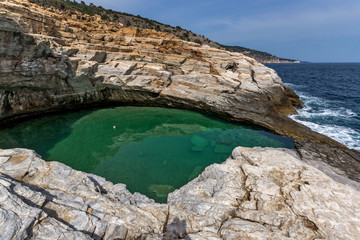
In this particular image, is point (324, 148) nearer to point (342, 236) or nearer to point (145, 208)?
point (342, 236)

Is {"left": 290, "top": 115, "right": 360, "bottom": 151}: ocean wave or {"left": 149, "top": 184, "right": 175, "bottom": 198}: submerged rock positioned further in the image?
{"left": 290, "top": 115, "right": 360, "bottom": 151}: ocean wave

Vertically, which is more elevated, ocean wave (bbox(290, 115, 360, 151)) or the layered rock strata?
the layered rock strata

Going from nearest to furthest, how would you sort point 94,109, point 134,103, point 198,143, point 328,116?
point 198,143, point 94,109, point 328,116, point 134,103

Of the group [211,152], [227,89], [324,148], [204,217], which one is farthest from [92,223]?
[227,89]

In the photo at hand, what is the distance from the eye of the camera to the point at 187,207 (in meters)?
8.23

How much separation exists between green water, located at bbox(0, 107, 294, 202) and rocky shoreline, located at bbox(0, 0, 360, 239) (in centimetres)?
207

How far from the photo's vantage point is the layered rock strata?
1798cm

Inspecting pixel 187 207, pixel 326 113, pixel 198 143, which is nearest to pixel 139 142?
pixel 198 143

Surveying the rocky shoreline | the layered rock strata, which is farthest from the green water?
the rocky shoreline

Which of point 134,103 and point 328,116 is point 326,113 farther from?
point 134,103

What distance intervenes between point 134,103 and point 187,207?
67.3ft

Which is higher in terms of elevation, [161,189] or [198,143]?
[198,143]

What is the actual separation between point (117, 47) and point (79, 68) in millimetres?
6123

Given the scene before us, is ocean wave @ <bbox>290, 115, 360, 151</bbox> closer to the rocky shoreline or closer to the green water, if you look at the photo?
the rocky shoreline
